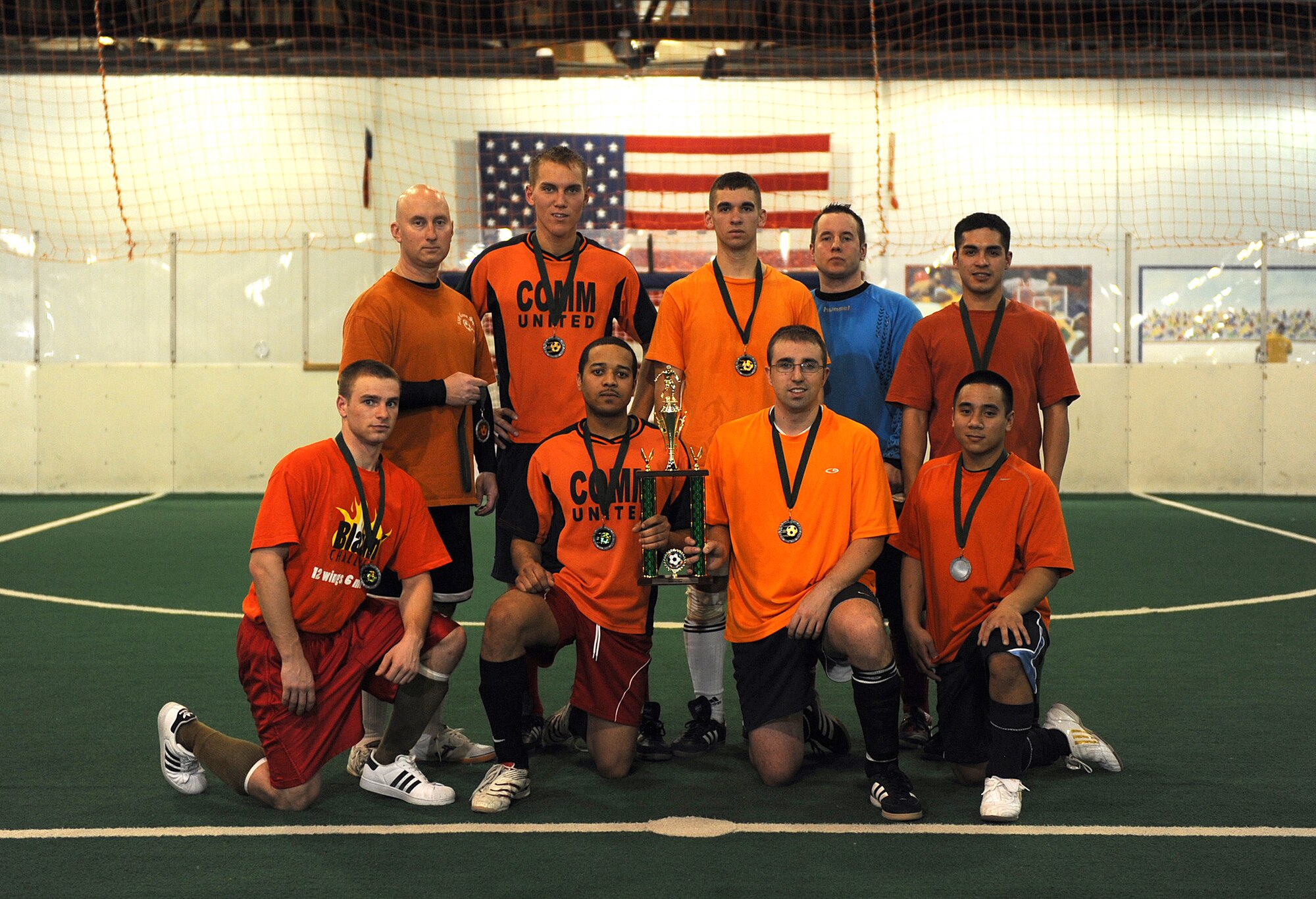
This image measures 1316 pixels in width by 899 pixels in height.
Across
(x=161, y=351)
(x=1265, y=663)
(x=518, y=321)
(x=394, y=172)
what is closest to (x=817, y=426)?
(x=518, y=321)

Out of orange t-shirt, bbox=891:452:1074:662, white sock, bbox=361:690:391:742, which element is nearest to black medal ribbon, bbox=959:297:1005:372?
orange t-shirt, bbox=891:452:1074:662

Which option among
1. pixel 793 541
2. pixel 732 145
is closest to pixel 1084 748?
pixel 793 541

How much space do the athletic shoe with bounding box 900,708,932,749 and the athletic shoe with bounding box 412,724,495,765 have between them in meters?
1.41

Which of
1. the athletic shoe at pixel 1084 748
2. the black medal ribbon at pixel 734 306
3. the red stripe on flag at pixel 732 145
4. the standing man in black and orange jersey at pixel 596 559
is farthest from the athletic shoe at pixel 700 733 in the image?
the red stripe on flag at pixel 732 145

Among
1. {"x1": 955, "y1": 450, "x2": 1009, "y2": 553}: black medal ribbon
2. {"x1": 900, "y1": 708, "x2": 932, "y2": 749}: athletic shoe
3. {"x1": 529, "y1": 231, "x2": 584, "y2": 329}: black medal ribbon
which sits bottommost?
{"x1": 900, "y1": 708, "x2": 932, "y2": 749}: athletic shoe

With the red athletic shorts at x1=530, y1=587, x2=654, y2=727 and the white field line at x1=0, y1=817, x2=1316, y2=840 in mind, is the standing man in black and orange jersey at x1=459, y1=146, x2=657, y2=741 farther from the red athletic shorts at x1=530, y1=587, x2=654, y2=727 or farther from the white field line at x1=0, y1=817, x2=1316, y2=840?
the white field line at x1=0, y1=817, x2=1316, y2=840

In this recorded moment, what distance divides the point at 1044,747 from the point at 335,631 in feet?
7.28

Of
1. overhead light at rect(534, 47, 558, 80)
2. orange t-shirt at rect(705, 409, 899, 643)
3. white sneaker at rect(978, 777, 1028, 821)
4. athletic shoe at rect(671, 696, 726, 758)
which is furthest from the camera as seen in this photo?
overhead light at rect(534, 47, 558, 80)

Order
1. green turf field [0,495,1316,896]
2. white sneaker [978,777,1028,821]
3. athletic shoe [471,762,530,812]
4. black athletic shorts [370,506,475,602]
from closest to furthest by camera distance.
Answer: green turf field [0,495,1316,896], white sneaker [978,777,1028,821], athletic shoe [471,762,530,812], black athletic shorts [370,506,475,602]

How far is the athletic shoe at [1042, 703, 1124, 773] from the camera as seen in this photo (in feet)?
12.5

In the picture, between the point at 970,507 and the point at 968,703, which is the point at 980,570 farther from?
the point at 968,703

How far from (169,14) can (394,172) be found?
305cm

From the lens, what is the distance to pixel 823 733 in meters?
3.99

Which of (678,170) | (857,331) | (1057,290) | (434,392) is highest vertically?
(678,170)
